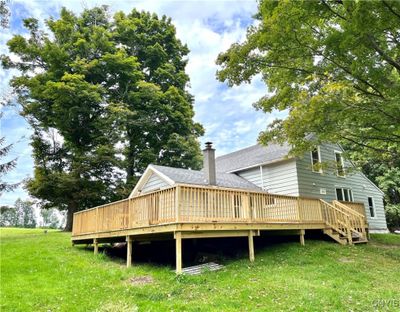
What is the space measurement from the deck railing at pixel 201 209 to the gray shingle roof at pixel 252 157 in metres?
3.96

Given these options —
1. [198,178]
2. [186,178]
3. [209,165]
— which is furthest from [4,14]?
[198,178]

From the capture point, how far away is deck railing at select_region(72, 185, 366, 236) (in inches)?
343

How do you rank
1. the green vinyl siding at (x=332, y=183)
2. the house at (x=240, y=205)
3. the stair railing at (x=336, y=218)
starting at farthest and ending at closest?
the green vinyl siding at (x=332, y=183)
the stair railing at (x=336, y=218)
the house at (x=240, y=205)

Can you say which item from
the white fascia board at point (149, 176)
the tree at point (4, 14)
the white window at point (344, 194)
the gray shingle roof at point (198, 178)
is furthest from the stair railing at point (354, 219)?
the tree at point (4, 14)

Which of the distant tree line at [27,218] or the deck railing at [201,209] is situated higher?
the distant tree line at [27,218]

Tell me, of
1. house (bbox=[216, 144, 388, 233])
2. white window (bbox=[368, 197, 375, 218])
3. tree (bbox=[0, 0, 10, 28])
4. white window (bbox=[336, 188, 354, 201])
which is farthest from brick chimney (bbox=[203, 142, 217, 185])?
white window (bbox=[368, 197, 375, 218])

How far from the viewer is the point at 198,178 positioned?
1500 cm

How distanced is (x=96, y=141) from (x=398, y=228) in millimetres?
26219

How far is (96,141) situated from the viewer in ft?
77.5

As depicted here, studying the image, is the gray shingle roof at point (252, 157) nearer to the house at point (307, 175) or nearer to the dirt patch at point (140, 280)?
the house at point (307, 175)

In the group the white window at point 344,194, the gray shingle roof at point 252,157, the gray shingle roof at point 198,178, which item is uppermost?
the gray shingle roof at point 252,157

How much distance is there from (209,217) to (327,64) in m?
5.80

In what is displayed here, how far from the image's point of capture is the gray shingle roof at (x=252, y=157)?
661 inches

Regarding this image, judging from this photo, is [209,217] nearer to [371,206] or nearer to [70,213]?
[371,206]
